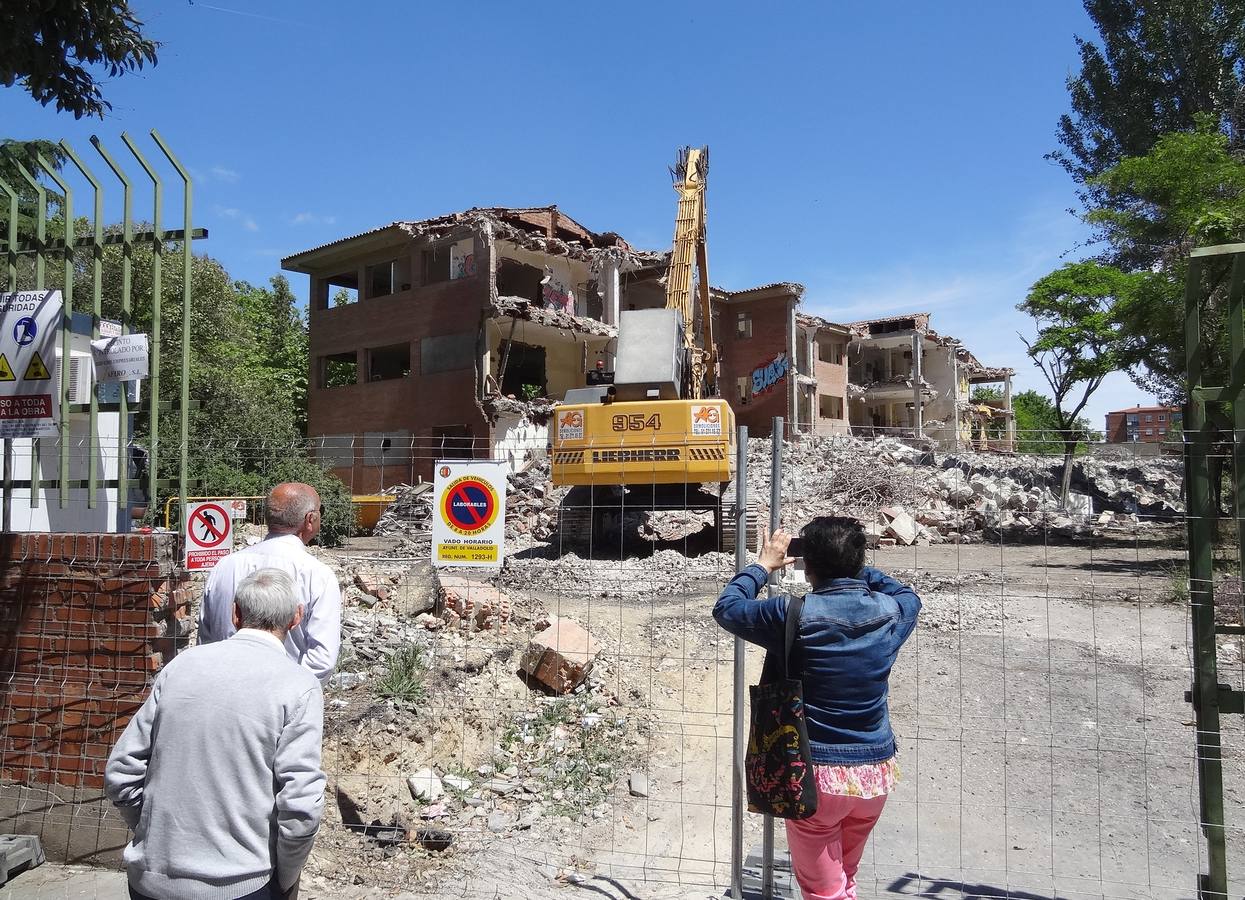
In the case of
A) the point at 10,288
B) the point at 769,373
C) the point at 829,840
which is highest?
the point at 769,373

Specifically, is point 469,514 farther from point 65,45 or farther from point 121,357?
point 65,45

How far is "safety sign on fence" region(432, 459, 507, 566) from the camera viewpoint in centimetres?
452

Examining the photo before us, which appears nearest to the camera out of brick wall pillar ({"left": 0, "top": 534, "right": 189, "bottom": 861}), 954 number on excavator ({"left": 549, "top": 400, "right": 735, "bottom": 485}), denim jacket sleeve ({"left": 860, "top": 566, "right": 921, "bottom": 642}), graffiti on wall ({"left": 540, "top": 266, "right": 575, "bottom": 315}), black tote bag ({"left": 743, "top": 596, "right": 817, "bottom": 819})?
black tote bag ({"left": 743, "top": 596, "right": 817, "bottom": 819})

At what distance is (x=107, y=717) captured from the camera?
4246 mm

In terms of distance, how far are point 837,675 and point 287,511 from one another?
2267mm

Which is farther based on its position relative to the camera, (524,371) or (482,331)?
(524,371)

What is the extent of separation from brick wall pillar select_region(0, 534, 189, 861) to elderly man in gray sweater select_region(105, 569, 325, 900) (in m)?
2.16

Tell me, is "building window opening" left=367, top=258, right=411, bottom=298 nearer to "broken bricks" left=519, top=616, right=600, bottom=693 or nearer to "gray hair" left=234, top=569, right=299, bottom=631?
"broken bricks" left=519, top=616, right=600, bottom=693

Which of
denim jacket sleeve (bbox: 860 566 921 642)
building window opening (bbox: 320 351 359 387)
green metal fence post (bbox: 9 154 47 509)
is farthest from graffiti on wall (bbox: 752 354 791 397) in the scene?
denim jacket sleeve (bbox: 860 566 921 642)

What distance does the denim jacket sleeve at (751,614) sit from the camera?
2.77 meters

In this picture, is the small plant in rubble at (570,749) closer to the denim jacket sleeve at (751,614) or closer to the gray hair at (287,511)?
the gray hair at (287,511)

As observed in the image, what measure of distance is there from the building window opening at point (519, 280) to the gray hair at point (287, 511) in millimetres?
25298

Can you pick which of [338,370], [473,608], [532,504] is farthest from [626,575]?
[338,370]

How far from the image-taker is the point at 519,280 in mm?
29047
